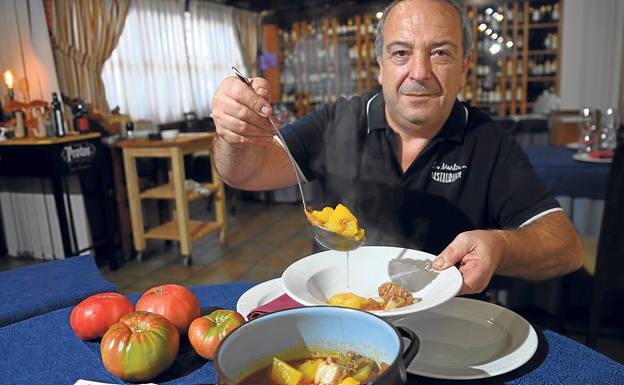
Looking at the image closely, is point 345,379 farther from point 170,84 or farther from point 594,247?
point 170,84

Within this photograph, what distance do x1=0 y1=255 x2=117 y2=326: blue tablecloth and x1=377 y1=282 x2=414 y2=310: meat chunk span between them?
547 mm

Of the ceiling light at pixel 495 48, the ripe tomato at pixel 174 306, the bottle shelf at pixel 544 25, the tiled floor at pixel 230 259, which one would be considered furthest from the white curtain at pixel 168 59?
the ripe tomato at pixel 174 306

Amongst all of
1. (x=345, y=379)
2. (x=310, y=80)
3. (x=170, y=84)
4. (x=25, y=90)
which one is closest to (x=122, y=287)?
(x=25, y=90)

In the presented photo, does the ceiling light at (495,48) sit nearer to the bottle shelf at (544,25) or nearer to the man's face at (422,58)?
the bottle shelf at (544,25)

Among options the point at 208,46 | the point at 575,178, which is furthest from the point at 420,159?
the point at 208,46

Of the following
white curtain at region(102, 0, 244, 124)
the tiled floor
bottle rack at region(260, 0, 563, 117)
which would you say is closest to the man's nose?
the tiled floor

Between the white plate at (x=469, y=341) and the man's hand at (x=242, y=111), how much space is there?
1.75ft

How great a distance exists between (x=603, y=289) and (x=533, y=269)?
950mm

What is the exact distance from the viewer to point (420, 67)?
49.1 inches

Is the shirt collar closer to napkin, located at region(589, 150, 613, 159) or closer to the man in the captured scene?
the man

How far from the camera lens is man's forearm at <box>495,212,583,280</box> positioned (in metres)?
1.05

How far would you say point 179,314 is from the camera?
74 centimetres

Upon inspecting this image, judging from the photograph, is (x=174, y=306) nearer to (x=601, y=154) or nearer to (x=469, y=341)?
(x=469, y=341)

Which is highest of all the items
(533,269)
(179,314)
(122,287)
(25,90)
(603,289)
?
(25,90)
